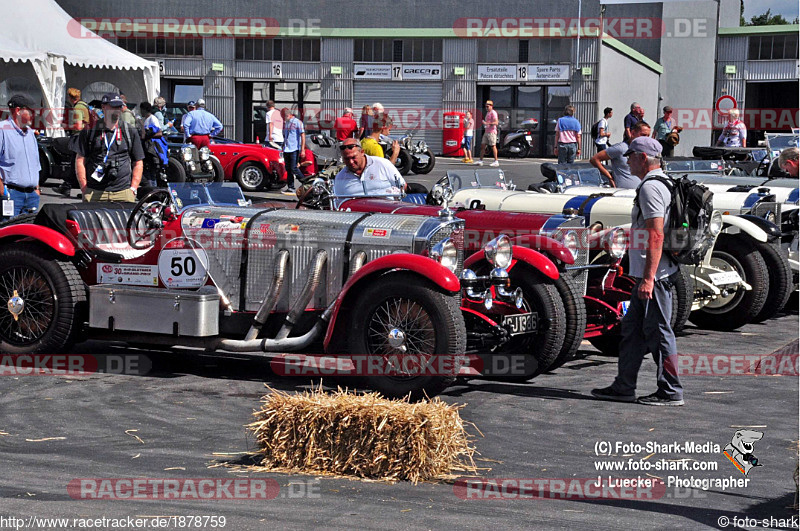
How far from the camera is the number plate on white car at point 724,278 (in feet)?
32.8

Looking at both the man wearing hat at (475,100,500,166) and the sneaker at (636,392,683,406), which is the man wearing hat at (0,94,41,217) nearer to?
the sneaker at (636,392,683,406)

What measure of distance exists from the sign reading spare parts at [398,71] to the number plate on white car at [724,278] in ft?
92.0

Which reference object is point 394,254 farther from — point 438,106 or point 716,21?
point 716,21

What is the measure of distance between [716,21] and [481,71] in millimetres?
10549

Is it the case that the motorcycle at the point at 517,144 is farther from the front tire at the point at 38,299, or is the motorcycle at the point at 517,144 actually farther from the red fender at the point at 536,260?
the front tire at the point at 38,299

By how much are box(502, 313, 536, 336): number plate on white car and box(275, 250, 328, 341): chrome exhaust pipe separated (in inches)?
51.3

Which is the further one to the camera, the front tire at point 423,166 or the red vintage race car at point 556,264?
the front tire at point 423,166

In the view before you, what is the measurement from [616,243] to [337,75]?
1179 inches

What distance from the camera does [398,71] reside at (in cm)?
3762

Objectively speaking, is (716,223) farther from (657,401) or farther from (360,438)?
(360,438)

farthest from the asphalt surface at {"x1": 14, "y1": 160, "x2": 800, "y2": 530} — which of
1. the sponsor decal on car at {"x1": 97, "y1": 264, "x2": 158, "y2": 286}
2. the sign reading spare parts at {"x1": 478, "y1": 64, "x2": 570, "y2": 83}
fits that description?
the sign reading spare parts at {"x1": 478, "y1": 64, "x2": 570, "y2": 83}

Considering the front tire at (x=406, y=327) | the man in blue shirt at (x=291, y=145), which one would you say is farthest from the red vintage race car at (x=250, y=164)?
the front tire at (x=406, y=327)

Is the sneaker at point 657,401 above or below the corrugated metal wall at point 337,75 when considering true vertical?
below

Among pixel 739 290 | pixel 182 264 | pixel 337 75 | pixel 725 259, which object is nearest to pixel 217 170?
pixel 725 259
